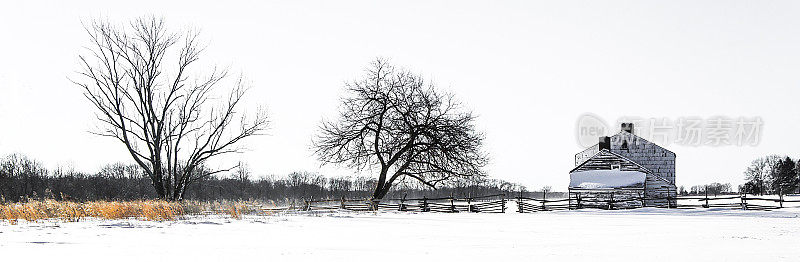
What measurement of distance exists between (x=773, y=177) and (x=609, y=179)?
85037mm

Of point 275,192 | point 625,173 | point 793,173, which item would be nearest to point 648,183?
point 625,173

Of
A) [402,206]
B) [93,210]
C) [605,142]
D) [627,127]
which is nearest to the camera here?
[93,210]

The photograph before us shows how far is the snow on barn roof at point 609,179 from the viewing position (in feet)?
146

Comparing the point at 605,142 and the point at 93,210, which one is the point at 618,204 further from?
the point at 93,210

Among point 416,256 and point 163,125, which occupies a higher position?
point 163,125

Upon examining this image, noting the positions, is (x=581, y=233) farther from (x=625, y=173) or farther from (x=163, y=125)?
(x=625, y=173)

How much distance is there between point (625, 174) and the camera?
1779 inches

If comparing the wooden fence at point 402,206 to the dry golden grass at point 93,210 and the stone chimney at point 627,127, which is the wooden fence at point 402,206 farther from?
the stone chimney at point 627,127

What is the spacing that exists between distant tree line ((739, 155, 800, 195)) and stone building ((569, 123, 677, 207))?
1918 inches

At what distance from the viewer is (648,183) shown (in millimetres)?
45844

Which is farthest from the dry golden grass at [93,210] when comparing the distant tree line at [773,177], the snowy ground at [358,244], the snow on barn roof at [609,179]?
the distant tree line at [773,177]

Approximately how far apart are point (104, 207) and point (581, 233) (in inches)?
594

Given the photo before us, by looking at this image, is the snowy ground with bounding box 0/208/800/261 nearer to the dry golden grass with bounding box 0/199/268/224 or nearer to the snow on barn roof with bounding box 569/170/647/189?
the dry golden grass with bounding box 0/199/268/224

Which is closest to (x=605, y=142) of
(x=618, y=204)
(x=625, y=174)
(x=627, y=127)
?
(x=627, y=127)
